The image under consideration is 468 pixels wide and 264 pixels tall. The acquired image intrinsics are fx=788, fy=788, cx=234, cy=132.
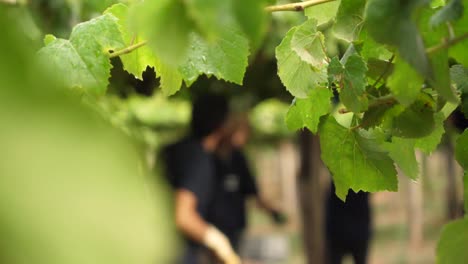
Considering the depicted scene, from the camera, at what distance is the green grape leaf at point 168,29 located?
532mm

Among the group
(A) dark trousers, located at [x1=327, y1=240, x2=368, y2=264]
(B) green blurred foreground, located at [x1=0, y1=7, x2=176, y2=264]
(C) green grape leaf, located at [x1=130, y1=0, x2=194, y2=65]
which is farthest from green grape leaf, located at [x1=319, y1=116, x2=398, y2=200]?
(A) dark trousers, located at [x1=327, y1=240, x2=368, y2=264]

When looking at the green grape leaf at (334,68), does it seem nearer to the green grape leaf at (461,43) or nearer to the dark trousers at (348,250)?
the green grape leaf at (461,43)

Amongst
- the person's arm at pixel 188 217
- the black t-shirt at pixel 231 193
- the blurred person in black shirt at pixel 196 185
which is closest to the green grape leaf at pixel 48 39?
the blurred person in black shirt at pixel 196 185

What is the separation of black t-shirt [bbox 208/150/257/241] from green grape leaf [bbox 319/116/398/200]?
14.9ft

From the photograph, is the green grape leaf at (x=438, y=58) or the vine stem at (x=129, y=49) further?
the vine stem at (x=129, y=49)

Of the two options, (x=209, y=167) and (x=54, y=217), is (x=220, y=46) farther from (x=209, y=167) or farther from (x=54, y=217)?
(x=209, y=167)

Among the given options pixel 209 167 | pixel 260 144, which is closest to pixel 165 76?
pixel 209 167

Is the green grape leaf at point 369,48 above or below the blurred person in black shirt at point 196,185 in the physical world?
above

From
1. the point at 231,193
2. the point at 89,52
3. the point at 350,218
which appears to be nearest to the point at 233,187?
the point at 231,193

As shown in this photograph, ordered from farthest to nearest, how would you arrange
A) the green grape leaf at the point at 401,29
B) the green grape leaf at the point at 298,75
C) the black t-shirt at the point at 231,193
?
1. the black t-shirt at the point at 231,193
2. the green grape leaf at the point at 298,75
3. the green grape leaf at the point at 401,29

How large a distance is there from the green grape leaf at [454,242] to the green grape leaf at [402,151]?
7.7 inches

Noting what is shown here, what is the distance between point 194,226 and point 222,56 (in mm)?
3140

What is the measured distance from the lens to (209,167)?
14.4ft

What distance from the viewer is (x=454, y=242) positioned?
2.81 ft
